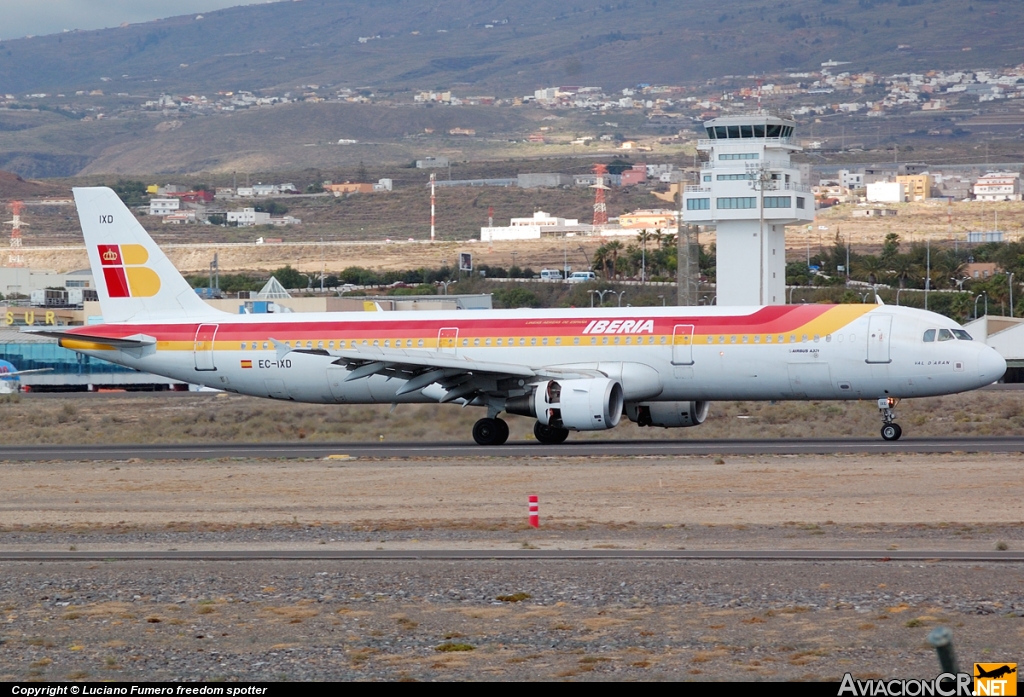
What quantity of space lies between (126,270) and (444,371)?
11142 millimetres

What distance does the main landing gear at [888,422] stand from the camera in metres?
33.9

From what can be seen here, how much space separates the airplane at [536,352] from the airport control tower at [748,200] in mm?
54499

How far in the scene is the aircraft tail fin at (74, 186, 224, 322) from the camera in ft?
134

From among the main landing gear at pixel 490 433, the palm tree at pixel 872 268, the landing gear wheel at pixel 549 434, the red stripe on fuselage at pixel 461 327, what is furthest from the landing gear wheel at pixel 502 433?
the palm tree at pixel 872 268

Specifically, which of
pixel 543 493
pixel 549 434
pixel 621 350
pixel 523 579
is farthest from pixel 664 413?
pixel 523 579

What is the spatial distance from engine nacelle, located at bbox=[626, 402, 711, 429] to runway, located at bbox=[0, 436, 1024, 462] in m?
0.64

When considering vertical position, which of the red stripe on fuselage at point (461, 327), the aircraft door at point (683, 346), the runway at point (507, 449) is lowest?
the runway at point (507, 449)

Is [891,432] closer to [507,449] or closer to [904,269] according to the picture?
[507,449]

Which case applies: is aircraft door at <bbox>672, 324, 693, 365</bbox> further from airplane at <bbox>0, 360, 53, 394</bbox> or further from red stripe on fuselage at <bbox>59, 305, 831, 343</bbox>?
airplane at <bbox>0, 360, 53, 394</bbox>

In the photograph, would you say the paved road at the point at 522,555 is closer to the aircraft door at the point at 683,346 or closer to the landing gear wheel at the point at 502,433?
the aircraft door at the point at 683,346

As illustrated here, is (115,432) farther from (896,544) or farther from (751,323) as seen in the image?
(896,544)

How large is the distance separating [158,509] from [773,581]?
13059mm

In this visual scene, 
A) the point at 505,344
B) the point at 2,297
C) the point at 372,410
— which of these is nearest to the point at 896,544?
the point at 505,344

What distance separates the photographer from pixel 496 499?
25.1 metres
